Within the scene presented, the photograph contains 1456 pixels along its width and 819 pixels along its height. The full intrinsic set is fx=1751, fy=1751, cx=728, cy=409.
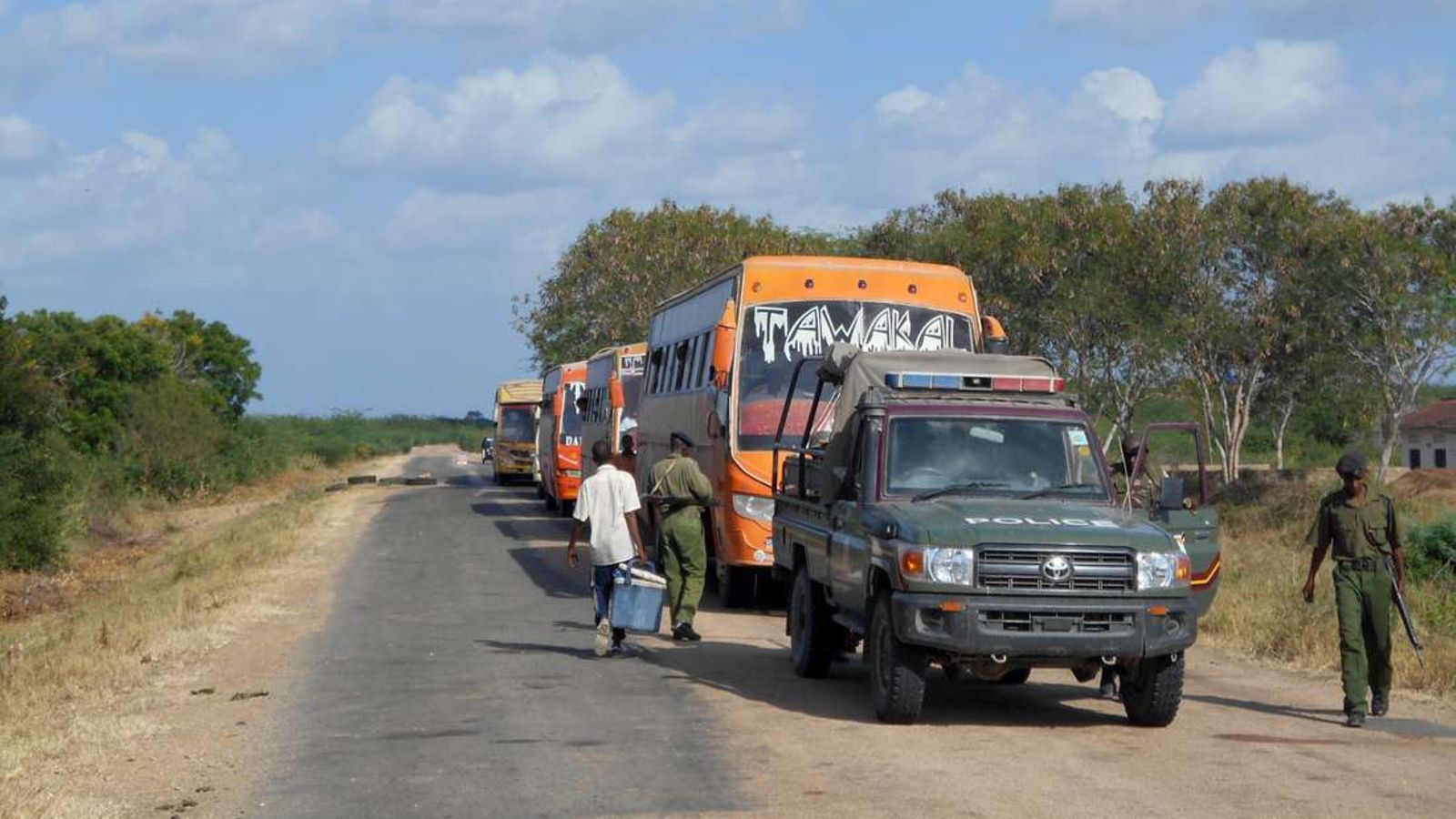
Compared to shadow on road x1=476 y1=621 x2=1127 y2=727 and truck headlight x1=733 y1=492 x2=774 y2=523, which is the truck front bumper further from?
truck headlight x1=733 y1=492 x2=774 y2=523

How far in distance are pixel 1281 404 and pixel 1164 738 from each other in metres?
37.8

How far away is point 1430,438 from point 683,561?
6685 cm

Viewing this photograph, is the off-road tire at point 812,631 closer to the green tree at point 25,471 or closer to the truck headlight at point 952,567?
the truck headlight at point 952,567

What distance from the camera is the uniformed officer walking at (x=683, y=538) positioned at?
15742 mm

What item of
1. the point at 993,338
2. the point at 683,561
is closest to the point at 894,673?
the point at 683,561

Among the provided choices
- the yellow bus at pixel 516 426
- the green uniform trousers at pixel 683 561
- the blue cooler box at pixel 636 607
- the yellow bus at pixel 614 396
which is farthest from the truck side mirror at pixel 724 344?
the yellow bus at pixel 516 426

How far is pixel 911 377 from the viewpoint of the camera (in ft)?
40.5

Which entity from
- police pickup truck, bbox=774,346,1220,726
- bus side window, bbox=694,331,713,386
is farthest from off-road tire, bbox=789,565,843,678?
bus side window, bbox=694,331,713,386

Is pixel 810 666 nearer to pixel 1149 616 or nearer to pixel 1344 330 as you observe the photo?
pixel 1149 616

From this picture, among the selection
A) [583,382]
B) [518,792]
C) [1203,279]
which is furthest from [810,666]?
[1203,279]

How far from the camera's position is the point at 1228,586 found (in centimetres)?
1980

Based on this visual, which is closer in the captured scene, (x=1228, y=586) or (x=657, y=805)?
(x=657, y=805)

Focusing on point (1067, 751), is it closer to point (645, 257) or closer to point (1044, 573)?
point (1044, 573)

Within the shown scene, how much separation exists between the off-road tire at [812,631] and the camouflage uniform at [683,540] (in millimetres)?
2433
